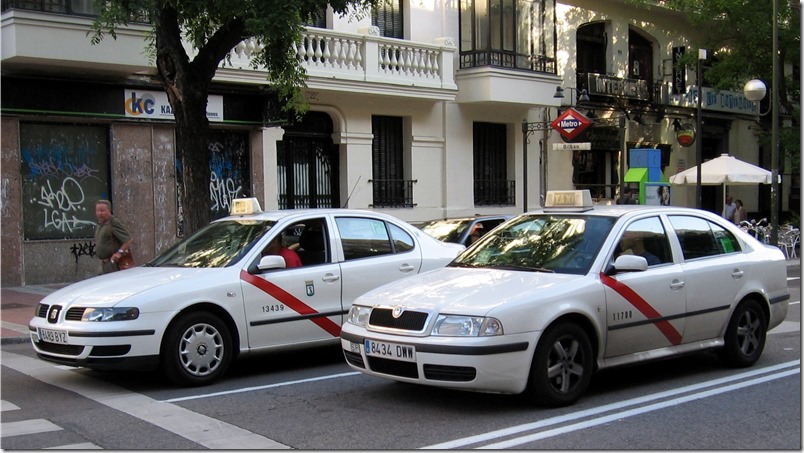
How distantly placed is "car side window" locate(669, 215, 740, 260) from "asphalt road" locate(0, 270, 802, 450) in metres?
1.16

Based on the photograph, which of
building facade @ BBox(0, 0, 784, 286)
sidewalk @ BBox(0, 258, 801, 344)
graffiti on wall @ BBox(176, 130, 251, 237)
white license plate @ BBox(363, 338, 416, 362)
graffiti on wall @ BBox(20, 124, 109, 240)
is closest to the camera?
white license plate @ BBox(363, 338, 416, 362)

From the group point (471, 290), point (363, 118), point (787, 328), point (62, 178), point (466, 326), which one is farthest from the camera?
point (363, 118)

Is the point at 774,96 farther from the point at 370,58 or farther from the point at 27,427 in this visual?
the point at 27,427

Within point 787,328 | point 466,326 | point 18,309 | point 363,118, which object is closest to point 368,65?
point 363,118

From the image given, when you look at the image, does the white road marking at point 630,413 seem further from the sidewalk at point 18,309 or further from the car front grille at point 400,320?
the sidewalk at point 18,309

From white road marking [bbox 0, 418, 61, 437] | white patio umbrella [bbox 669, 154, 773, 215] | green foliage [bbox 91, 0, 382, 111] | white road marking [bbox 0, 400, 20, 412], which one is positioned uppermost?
green foliage [bbox 91, 0, 382, 111]

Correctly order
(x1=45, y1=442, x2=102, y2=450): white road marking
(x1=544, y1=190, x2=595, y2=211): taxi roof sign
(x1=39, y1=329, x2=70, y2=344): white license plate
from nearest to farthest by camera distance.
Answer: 1. (x1=45, y1=442, x2=102, y2=450): white road marking
2. (x1=39, y1=329, x2=70, y2=344): white license plate
3. (x1=544, y1=190, x2=595, y2=211): taxi roof sign

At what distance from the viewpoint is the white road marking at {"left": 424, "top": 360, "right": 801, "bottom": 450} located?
5914 mm

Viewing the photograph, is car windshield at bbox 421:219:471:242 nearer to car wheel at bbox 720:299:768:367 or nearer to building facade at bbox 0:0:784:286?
building facade at bbox 0:0:784:286

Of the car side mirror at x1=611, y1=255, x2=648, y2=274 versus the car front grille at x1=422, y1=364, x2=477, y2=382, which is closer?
the car front grille at x1=422, y1=364, x2=477, y2=382

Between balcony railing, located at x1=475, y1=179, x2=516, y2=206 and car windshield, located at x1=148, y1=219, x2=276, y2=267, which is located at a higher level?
balcony railing, located at x1=475, y1=179, x2=516, y2=206

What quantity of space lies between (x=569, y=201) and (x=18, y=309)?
9.22 meters

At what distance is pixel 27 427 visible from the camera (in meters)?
6.60

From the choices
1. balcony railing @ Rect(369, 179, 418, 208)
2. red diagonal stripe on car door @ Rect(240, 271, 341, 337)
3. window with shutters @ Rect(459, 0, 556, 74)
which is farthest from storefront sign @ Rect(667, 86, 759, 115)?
red diagonal stripe on car door @ Rect(240, 271, 341, 337)
